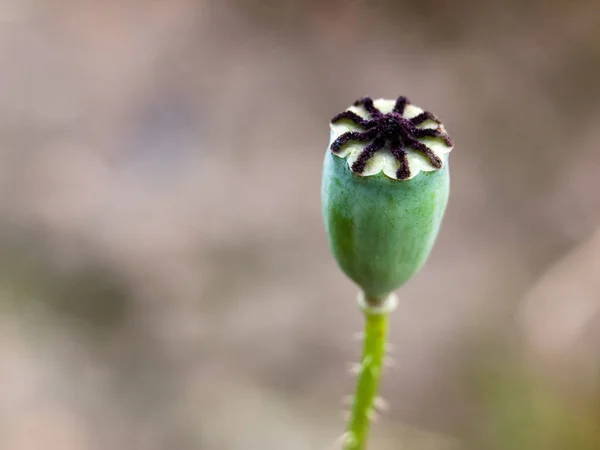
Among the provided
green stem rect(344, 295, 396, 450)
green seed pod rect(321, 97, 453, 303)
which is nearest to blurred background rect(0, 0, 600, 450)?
green stem rect(344, 295, 396, 450)

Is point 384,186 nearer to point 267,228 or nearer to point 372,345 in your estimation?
point 372,345

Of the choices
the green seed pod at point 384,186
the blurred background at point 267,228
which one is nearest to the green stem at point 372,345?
the green seed pod at point 384,186

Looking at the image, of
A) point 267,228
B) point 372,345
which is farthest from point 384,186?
point 267,228

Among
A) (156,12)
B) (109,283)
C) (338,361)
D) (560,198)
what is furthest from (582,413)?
(156,12)

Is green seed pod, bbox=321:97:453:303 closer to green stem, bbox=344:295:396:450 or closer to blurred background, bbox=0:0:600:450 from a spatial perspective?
green stem, bbox=344:295:396:450

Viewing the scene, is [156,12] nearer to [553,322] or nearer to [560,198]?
[560,198]
